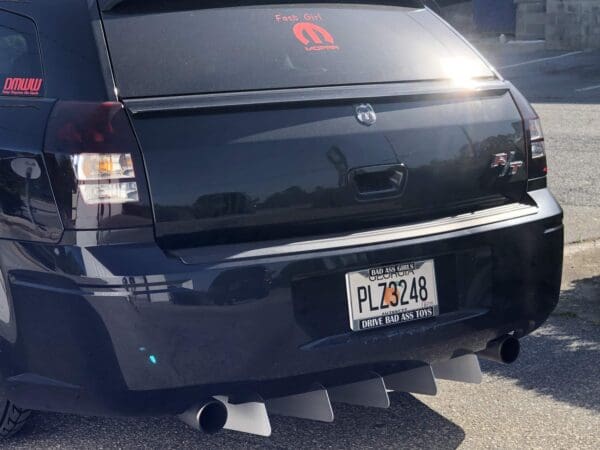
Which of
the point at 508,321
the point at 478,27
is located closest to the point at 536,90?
the point at 478,27

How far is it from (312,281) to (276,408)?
0.52m

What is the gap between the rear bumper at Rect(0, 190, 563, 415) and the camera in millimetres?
3375

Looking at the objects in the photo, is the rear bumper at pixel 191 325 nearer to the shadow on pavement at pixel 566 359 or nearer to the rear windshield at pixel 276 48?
the rear windshield at pixel 276 48

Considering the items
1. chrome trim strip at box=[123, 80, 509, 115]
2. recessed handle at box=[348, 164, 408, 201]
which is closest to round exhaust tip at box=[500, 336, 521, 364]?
recessed handle at box=[348, 164, 408, 201]

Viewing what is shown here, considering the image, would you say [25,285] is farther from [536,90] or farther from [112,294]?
[536,90]

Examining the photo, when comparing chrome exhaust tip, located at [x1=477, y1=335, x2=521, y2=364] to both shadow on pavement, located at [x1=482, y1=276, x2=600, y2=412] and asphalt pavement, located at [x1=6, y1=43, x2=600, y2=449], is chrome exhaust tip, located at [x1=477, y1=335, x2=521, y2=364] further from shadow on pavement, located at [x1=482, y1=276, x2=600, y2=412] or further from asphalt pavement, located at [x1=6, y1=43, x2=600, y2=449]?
shadow on pavement, located at [x1=482, y1=276, x2=600, y2=412]

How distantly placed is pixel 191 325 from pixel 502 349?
1.32m

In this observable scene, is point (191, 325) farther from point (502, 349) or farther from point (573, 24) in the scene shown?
point (573, 24)

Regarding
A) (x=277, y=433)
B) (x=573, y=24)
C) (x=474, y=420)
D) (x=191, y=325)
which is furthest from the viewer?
(x=573, y=24)

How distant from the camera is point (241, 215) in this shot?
3.50 m

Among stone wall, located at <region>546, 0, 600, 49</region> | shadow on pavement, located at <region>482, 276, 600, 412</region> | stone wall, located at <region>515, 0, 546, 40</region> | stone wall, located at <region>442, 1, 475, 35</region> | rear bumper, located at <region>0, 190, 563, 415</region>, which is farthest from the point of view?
stone wall, located at <region>442, 1, 475, 35</region>

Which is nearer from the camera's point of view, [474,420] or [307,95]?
[307,95]

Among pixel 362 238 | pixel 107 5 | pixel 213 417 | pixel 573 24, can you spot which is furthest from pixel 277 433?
pixel 573 24

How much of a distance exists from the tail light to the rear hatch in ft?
0.14
